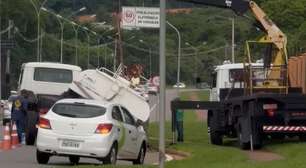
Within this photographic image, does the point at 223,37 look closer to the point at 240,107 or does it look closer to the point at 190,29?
the point at 190,29

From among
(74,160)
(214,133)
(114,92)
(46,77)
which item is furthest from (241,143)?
(46,77)

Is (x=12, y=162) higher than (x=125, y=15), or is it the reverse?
(x=125, y=15)

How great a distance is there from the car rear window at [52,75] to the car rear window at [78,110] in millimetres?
14354

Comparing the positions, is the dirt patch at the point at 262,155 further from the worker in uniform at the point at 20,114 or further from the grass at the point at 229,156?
the worker in uniform at the point at 20,114

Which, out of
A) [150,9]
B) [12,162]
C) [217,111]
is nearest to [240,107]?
[217,111]

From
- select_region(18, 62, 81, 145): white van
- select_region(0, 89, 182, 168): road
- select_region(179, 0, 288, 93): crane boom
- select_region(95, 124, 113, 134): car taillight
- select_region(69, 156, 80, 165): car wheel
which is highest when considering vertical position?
select_region(179, 0, 288, 93): crane boom

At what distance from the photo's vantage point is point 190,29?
377ft

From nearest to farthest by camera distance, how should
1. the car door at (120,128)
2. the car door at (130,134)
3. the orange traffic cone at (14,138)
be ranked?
the car door at (120,128), the car door at (130,134), the orange traffic cone at (14,138)

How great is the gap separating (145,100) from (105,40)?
87.5 meters

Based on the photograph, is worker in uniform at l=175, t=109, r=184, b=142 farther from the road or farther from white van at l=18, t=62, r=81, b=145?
white van at l=18, t=62, r=81, b=145

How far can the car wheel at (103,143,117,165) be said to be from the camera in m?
19.9

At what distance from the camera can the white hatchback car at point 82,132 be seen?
1978cm

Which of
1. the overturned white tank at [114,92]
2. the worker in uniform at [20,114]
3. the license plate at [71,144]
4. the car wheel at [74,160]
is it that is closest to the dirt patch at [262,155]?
the car wheel at [74,160]

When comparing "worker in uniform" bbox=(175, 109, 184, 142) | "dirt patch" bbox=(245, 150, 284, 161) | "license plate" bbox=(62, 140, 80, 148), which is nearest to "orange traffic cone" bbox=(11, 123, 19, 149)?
"worker in uniform" bbox=(175, 109, 184, 142)
